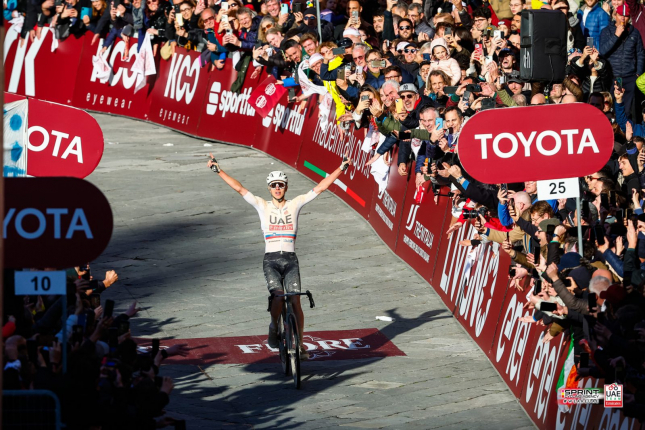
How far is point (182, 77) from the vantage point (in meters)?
25.5

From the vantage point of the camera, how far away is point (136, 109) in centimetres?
2791

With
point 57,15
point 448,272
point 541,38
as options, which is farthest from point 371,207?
point 57,15

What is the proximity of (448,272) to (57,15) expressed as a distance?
1662cm

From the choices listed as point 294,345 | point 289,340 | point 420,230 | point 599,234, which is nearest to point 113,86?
point 420,230

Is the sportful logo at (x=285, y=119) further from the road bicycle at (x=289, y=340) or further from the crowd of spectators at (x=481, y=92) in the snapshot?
the road bicycle at (x=289, y=340)

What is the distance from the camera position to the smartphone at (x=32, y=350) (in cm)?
858

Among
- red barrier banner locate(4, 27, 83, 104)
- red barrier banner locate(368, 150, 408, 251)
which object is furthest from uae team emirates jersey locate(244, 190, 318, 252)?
red barrier banner locate(4, 27, 83, 104)

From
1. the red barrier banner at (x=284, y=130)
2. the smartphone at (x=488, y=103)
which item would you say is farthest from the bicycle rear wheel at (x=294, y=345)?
the red barrier banner at (x=284, y=130)

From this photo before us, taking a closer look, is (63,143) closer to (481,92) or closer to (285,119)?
(481,92)

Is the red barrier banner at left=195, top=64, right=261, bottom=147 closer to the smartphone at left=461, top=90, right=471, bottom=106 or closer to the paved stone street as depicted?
the paved stone street

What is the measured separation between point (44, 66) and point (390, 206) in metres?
14.3

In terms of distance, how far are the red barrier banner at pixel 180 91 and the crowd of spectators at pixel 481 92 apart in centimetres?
36

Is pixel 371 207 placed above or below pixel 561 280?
below

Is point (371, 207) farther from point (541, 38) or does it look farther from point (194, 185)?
point (541, 38)
